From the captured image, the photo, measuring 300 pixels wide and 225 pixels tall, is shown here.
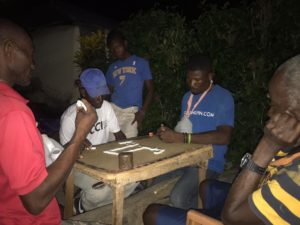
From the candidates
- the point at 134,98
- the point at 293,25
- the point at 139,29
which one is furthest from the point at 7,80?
the point at 139,29

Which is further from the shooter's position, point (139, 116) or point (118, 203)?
point (139, 116)

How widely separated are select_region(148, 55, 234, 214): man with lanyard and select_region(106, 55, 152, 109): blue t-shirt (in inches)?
66.9

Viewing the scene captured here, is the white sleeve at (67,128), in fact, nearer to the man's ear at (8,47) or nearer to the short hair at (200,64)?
the short hair at (200,64)

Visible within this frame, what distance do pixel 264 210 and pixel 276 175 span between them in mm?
201

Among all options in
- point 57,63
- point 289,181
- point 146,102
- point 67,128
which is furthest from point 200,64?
point 57,63

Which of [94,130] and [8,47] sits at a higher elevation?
[8,47]

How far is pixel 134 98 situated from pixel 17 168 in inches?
161

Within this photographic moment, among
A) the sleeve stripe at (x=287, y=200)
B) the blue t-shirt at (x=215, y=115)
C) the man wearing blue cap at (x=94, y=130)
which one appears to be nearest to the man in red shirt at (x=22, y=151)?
the sleeve stripe at (x=287, y=200)

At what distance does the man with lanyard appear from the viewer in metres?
3.65

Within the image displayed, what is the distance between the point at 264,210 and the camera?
177cm

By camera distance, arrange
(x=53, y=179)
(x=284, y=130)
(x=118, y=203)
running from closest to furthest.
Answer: (x=53, y=179), (x=284, y=130), (x=118, y=203)

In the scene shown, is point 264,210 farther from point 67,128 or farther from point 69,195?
point 67,128

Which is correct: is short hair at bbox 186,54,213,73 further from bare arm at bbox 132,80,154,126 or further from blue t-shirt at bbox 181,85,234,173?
bare arm at bbox 132,80,154,126

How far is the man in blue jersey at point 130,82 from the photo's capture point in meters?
5.56
